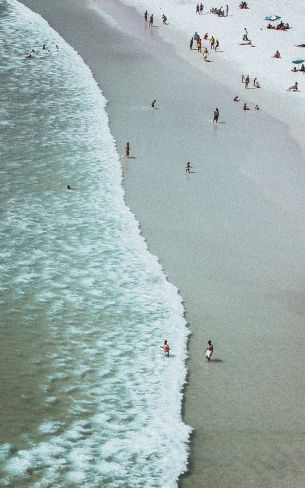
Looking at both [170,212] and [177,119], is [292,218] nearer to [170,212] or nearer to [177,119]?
[170,212]

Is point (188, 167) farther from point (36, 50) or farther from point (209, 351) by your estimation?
point (36, 50)

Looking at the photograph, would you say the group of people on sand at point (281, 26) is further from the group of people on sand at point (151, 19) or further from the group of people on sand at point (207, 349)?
the group of people on sand at point (207, 349)

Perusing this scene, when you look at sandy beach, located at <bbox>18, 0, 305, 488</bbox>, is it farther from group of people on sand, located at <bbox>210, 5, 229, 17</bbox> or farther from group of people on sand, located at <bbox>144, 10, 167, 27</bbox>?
group of people on sand, located at <bbox>210, 5, 229, 17</bbox>

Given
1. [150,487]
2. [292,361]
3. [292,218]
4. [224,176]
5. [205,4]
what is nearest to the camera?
[150,487]

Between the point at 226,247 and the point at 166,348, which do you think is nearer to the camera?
the point at 166,348

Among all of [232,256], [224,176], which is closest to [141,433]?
[232,256]

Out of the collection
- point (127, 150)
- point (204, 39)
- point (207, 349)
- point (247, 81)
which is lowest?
point (207, 349)

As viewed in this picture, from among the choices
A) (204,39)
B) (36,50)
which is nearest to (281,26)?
(204,39)
